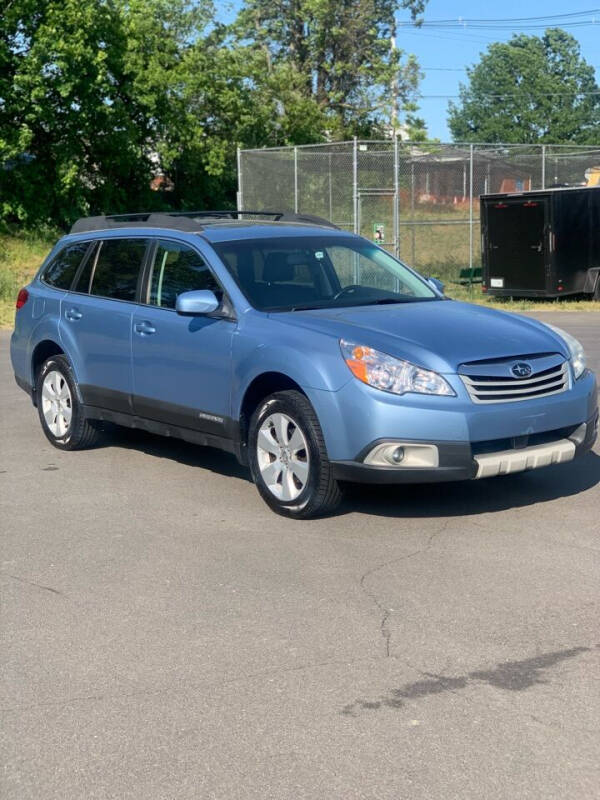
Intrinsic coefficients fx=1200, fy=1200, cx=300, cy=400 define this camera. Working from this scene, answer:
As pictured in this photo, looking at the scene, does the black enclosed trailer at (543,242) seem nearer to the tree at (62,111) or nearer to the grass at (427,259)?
the grass at (427,259)

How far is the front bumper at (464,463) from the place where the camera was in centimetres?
659

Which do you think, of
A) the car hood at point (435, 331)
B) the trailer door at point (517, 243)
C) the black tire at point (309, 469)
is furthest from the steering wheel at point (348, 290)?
the trailer door at point (517, 243)

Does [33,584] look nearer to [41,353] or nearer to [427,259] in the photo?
[41,353]

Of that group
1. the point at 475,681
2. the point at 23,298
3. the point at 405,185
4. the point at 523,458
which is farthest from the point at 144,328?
the point at 405,185

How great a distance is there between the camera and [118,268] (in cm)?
888

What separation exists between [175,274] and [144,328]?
1.41 ft

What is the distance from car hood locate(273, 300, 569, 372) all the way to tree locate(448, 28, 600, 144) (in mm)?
93589

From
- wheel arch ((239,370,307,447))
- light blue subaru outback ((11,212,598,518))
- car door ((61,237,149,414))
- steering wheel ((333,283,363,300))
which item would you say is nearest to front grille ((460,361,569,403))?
light blue subaru outback ((11,212,598,518))

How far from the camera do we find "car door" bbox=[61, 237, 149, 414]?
8.55 meters

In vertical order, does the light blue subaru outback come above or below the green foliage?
below

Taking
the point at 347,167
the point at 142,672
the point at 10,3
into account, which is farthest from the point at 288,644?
the point at 10,3

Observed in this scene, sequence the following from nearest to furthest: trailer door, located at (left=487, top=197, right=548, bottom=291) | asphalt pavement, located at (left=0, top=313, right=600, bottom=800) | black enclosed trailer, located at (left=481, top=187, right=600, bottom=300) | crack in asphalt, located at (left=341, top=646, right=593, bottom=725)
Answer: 1. asphalt pavement, located at (left=0, top=313, right=600, bottom=800)
2. crack in asphalt, located at (left=341, top=646, right=593, bottom=725)
3. black enclosed trailer, located at (left=481, top=187, right=600, bottom=300)
4. trailer door, located at (left=487, top=197, right=548, bottom=291)

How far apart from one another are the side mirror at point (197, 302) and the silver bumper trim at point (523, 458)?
2007 millimetres

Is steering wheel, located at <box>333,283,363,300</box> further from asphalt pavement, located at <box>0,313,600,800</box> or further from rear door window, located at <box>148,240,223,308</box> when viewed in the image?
asphalt pavement, located at <box>0,313,600,800</box>
